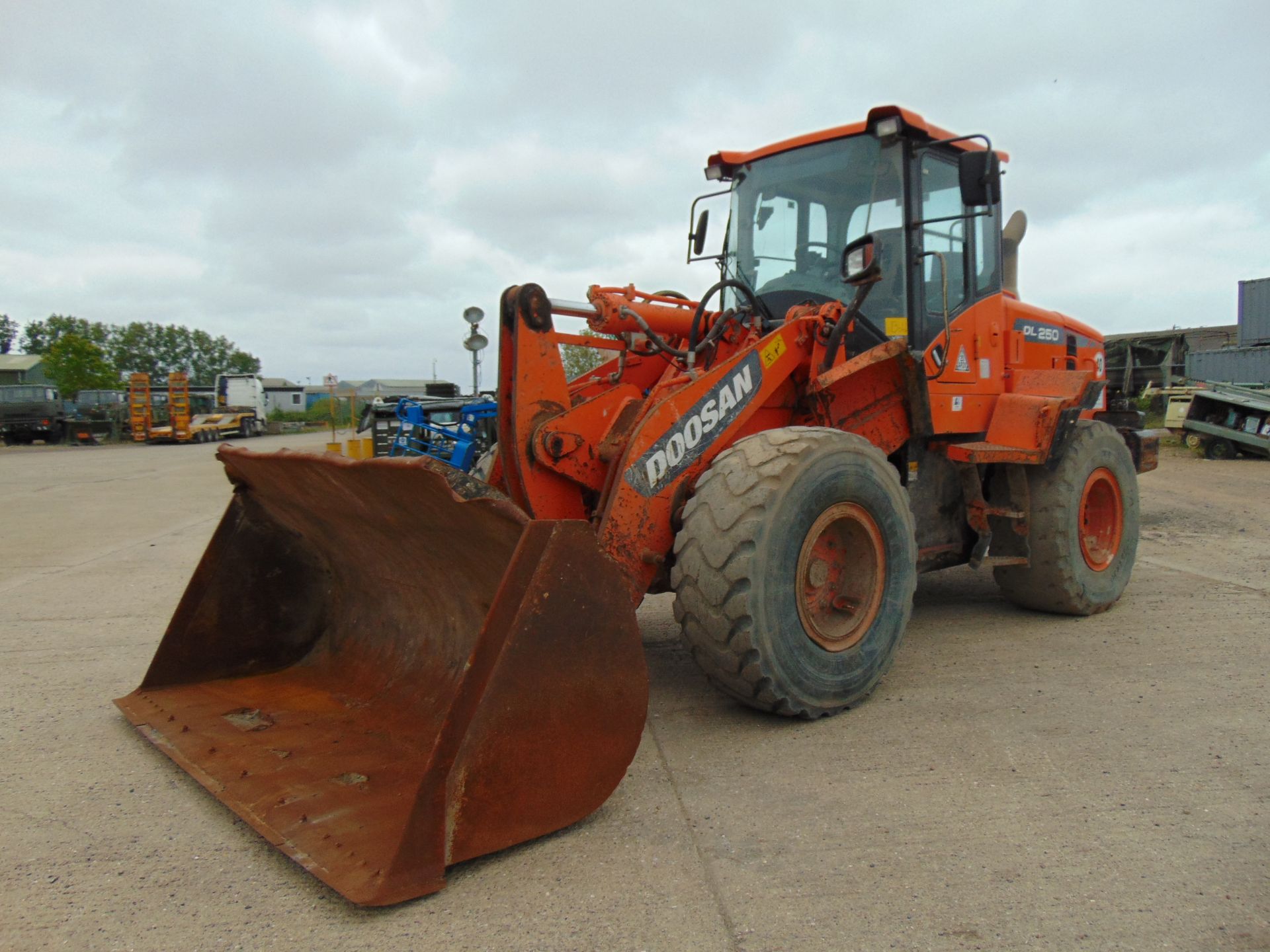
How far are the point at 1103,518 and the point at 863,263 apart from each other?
3.07m

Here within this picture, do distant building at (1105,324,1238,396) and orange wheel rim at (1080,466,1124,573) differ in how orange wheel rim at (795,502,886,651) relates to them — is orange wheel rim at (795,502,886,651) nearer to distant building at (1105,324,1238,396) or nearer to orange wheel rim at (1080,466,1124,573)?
orange wheel rim at (1080,466,1124,573)

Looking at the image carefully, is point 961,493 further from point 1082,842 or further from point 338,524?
point 338,524

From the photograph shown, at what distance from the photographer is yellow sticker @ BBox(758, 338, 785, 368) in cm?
402

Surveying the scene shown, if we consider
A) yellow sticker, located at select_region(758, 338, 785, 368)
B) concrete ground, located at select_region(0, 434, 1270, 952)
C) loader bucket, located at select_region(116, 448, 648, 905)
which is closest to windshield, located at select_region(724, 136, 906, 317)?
yellow sticker, located at select_region(758, 338, 785, 368)

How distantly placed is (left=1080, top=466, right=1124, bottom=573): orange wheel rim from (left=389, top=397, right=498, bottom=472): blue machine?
3.86 m

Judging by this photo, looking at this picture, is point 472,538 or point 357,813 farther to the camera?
point 472,538

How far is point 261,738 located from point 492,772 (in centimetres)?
127

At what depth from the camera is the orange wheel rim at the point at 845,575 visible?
3717 millimetres

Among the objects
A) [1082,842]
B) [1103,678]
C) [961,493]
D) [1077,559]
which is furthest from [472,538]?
[1077,559]

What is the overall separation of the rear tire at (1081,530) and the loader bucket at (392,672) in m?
3.49

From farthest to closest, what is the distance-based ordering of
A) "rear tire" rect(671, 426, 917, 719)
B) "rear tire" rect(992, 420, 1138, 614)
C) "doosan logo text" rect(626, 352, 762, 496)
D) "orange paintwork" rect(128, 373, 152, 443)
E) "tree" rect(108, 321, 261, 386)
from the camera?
"tree" rect(108, 321, 261, 386), "orange paintwork" rect(128, 373, 152, 443), "rear tire" rect(992, 420, 1138, 614), "doosan logo text" rect(626, 352, 762, 496), "rear tire" rect(671, 426, 917, 719)

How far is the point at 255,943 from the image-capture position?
2.20m

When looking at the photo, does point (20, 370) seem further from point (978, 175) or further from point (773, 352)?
point (978, 175)

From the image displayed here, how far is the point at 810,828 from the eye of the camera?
277 centimetres
